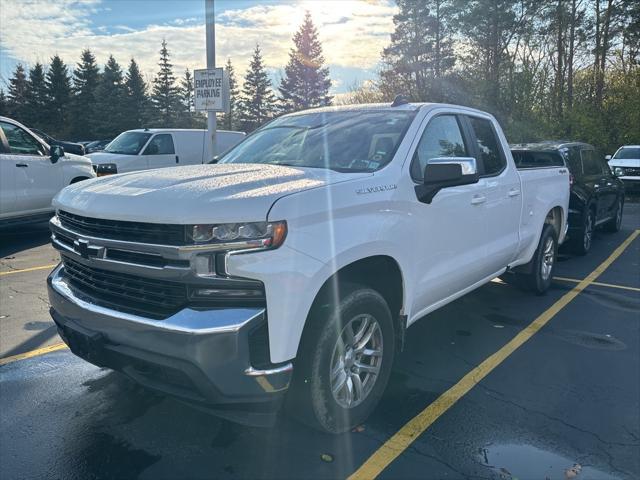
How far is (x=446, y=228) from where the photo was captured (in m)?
3.88

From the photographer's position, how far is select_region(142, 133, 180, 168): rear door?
13.5 metres

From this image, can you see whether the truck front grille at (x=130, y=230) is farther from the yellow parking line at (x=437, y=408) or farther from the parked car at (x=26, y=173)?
the parked car at (x=26, y=173)

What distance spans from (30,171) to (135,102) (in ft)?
175

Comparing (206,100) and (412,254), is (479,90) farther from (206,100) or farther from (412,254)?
(412,254)

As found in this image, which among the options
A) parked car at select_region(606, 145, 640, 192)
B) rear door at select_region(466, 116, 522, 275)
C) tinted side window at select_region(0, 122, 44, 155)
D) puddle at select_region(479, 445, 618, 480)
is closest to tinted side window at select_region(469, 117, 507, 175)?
rear door at select_region(466, 116, 522, 275)

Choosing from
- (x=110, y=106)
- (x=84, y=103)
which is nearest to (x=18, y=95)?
(x=84, y=103)

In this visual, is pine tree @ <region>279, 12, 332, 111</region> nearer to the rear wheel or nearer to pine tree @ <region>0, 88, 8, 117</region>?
pine tree @ <region>0, 88, 8, 117</region>

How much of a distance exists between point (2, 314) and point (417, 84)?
119ft

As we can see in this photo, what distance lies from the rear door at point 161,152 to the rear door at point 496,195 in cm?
1014

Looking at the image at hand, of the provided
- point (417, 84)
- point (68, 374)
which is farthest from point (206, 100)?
point (417, 84)

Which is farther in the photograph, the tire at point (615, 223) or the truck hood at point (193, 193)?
the tire at point (615, 223)

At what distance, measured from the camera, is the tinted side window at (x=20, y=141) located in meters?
8.40

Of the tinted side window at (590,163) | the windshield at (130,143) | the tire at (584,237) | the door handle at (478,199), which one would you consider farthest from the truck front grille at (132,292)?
the windshield at (130,143)

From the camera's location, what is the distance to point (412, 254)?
11.5 feet
